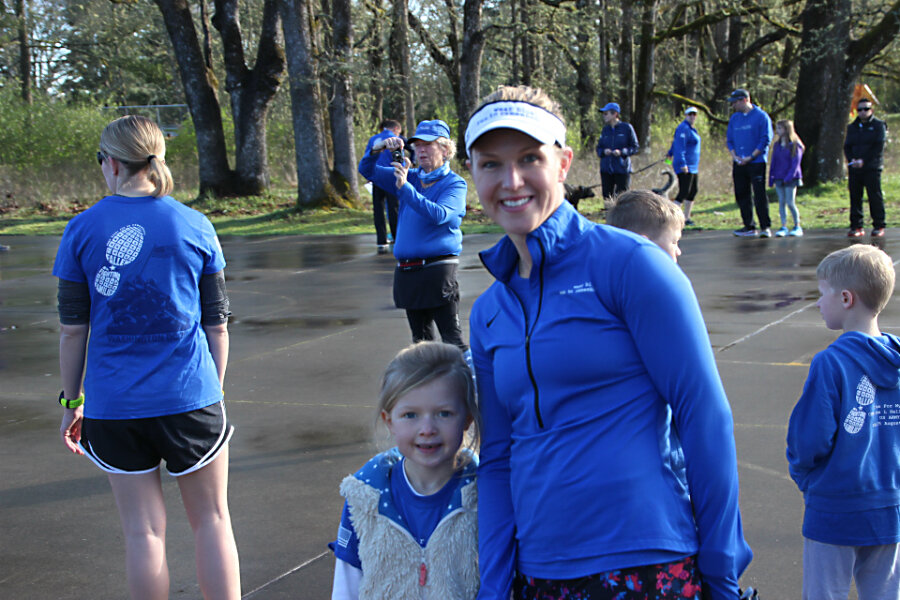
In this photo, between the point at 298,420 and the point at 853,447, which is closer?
the point at 853,447

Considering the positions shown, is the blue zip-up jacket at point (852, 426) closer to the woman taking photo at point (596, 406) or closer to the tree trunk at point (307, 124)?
the woman taking photo at point (596, 406)

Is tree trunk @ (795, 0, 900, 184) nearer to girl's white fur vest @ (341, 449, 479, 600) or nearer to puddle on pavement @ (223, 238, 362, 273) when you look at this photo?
puddle on pavement @ (223, 238, 362, 273)

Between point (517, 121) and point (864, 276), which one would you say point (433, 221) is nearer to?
point (864, 276)

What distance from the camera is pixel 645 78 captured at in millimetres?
25375

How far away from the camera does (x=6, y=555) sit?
4121 mm

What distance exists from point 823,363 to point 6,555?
11.8ft

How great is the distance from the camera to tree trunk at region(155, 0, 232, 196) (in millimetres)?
24922

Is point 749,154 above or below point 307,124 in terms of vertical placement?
below

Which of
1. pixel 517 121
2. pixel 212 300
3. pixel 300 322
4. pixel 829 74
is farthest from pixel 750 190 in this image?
pixel 517 121

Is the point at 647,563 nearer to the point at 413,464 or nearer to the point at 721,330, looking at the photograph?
the point at 413,464

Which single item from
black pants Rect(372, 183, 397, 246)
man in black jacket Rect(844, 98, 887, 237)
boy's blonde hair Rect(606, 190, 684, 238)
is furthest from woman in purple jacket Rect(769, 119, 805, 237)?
boy's blonde hair Rect(606, 190, 684, 238)

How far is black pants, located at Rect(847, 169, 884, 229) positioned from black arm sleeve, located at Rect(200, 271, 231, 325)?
1206 centimetres

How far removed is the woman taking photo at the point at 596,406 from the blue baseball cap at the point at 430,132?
390 cm

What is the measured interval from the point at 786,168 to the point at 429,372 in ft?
42.2
